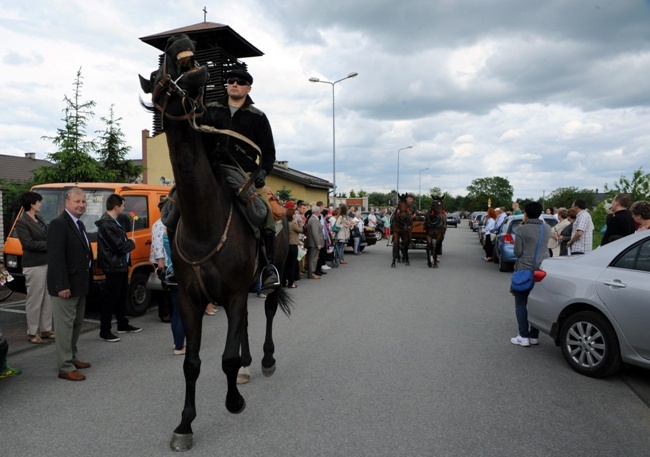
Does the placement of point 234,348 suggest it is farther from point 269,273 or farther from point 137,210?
point 137,210

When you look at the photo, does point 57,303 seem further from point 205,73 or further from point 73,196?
point 205,73

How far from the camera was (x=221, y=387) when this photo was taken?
15.1ft

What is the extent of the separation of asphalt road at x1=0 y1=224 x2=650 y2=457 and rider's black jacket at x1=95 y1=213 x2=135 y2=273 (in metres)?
1.14

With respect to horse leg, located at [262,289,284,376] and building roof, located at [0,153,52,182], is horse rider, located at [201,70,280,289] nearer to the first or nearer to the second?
horse leg, located at [262,289,284,376]

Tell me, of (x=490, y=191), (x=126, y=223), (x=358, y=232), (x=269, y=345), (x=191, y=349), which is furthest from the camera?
(x=490, y=191)

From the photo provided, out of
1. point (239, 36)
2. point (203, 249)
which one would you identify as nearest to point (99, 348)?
point (203, 249)

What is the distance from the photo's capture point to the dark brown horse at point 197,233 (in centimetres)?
301

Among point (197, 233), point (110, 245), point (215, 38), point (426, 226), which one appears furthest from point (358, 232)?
point (197, 233)

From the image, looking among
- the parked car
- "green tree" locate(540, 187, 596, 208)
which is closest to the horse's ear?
the parked car

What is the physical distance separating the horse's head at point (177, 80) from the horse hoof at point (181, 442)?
240 cm

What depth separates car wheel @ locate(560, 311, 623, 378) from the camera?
477cm

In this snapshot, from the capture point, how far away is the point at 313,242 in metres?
13.2

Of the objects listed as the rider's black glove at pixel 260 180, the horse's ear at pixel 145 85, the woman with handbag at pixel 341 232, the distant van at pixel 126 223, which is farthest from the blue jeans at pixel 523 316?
the woman with handbag at pixel 341 232

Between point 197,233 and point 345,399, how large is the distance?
216cm
